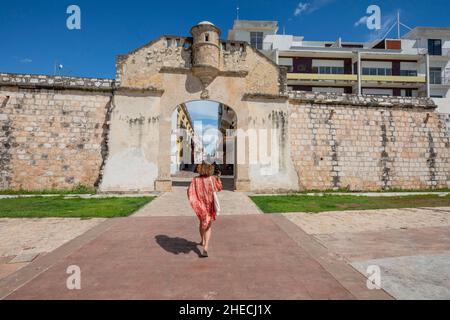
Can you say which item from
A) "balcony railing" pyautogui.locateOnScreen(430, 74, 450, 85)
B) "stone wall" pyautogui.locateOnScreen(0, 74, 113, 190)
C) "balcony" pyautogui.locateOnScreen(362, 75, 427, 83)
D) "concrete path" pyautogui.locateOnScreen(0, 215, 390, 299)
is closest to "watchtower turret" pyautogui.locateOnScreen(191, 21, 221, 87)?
"stone wall" pyautogui.locateOnScreen(0, 74, 113, 190)

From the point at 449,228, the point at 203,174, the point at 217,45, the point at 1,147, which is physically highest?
the point at 217,45

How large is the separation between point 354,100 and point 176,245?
1358cm

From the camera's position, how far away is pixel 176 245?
4930 millimetres

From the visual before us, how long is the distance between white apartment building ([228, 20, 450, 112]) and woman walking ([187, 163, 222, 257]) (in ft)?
98.2

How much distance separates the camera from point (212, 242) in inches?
202

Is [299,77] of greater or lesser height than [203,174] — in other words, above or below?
above

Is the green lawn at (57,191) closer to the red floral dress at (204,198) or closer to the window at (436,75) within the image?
the red floral dress at (204,198)

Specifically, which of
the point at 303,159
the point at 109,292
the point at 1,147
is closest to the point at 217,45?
the point at 303,159

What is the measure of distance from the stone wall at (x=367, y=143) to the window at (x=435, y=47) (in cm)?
2649

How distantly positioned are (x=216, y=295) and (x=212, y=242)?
83.7 inches

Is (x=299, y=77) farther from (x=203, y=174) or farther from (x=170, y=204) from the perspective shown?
(x=203, y=174)

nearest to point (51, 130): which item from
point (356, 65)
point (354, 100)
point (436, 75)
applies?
point (354, 100)

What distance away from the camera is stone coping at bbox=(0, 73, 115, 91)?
12617mm

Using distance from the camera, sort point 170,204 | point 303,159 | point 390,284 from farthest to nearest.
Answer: point 303,159 → point 170,204 → point 390,284
